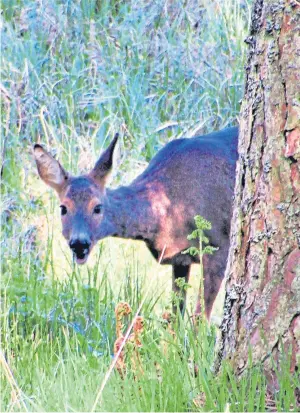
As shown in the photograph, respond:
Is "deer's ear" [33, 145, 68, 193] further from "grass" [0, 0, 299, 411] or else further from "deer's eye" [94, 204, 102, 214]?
"grass" [0, 0, 299, 411]

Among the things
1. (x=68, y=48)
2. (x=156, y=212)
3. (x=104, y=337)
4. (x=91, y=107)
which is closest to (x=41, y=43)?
(x=68, y=48)

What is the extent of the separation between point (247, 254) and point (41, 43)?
669 centimetres

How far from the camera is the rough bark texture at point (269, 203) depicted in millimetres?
4062

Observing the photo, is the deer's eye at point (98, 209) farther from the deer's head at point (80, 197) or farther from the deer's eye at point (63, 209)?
the deer's eye at point (63, 209)

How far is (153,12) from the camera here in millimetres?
10734

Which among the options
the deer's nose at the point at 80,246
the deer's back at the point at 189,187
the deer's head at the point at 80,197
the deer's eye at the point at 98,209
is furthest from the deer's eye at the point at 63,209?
the deer's back at the point at 189,187

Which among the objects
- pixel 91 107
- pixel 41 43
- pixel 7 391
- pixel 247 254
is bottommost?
pixel 7 391

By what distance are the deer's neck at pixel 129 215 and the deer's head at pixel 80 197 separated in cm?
10

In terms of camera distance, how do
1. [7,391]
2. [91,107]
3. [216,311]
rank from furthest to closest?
[91,107]
[216,311]
[7,391]

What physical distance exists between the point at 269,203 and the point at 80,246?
135 inches

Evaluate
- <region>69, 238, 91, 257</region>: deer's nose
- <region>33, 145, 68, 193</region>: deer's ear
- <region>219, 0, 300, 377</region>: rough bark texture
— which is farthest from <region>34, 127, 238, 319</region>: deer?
<region>219, 0, 300, 377</region>: rough bark texture

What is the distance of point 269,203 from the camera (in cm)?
410

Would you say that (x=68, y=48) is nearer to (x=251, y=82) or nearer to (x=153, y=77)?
(x=153, y=77)

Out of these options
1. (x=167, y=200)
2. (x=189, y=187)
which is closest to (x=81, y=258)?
(x=167, y=200)
